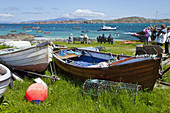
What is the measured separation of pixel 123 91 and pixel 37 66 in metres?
4.56

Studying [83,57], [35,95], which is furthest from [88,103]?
[83,57]

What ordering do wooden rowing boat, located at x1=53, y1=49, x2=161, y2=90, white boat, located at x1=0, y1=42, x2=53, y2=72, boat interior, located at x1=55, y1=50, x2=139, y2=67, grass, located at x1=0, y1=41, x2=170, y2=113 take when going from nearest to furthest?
1. grass, located at x1=0, y1=41, x2=170, y2=113
2. wooden rowing boat, located at x1=53, y1=49, x2=161, y2=90
3. white boat, located at x1=0, y1=42, x2=53, y2=72
4. boat interior, located at x1=55, y1=50, x2=139, y2=67

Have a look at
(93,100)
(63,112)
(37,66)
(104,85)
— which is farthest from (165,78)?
(37,66)

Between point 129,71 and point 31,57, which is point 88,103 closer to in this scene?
point 129,71

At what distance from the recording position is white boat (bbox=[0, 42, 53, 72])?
23.7ft

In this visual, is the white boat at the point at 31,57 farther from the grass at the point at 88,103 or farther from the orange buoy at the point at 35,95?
the orange buoy at the point at 35,95

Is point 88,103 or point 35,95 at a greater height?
point 35,95

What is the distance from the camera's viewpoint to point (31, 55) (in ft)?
24.3

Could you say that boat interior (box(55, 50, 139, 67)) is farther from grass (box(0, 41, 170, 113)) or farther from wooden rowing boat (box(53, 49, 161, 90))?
grass (box(0, 41, 170, 113))

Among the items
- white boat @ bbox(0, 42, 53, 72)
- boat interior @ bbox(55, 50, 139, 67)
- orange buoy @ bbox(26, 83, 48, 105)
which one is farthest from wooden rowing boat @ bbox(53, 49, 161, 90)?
orange buoy @ bbox(26, 83, 48, 105)

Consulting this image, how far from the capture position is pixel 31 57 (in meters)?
7.45

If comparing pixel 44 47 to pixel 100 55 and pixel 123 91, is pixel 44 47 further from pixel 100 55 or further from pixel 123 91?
pixel 123 91

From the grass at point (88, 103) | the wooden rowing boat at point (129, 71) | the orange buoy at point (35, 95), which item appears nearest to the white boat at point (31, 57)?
the wooden rowing boat at point (129, 71)

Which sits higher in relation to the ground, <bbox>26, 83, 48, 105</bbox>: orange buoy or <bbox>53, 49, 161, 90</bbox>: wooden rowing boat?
<bbox>53, 49, 161, 90</bbox>: wooden rowing boat
